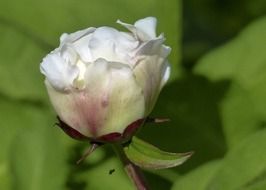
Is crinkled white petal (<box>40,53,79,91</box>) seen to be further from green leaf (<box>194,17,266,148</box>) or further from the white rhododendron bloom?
green leaf (<box>194,17,266,148</box>)

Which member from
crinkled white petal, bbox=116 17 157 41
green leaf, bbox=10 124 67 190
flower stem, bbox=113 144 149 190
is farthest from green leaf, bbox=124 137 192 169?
green leaf, bbox=10 124 67 190

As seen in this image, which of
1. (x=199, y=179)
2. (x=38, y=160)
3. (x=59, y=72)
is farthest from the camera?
(x=38, y=160)

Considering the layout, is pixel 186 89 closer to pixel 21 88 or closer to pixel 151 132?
pixel 151 132

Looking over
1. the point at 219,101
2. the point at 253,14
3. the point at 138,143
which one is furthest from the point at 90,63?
the point at 253,14

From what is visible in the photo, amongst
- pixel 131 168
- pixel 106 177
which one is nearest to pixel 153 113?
pixel 106 177

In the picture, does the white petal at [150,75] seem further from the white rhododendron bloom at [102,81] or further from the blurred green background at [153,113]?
the blurred green background at [153,113]

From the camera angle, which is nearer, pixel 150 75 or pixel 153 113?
pixel 150 75

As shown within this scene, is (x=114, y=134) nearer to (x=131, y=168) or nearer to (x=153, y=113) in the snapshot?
(x=131, y=168)

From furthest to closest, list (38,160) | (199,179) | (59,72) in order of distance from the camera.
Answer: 1. (38,160)
2. (199,179)
3. (59,72)
